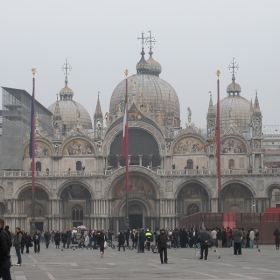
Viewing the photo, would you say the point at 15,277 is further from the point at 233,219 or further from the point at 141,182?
the point at 141,182

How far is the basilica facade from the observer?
299 feet

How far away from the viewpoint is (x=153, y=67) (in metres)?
115

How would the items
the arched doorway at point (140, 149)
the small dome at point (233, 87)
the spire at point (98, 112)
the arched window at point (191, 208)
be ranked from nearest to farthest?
the arched window at point (191, 208) < the arched doorway at point (140, 149) < the spire at point (98, 112) < the small dome at point (233, 87)

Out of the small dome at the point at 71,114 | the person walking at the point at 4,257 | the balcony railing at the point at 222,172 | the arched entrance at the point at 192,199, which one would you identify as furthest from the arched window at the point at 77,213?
the person walking at the point at 4,257

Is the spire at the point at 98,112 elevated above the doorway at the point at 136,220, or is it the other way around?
the spire at the point at 98,112

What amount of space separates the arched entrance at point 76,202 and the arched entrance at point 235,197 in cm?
1493

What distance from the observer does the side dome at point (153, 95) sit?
10650cm

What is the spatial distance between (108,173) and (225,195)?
12.9 metres

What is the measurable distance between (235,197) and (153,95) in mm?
20998

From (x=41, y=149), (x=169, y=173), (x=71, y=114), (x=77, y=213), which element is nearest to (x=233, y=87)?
(x=71, y=114)

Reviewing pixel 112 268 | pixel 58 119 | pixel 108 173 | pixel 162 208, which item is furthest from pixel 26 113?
pixel 112 268

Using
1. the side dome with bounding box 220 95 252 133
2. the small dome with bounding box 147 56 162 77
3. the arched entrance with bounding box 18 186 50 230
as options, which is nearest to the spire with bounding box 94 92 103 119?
the arched entrance with bounding box 18 186 50 230

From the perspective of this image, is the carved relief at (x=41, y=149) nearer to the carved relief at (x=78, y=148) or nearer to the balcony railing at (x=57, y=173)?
the carved relief at (x=78, y=148)

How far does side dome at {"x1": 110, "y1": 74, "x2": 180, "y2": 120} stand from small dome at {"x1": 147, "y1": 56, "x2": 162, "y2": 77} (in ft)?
13.9
